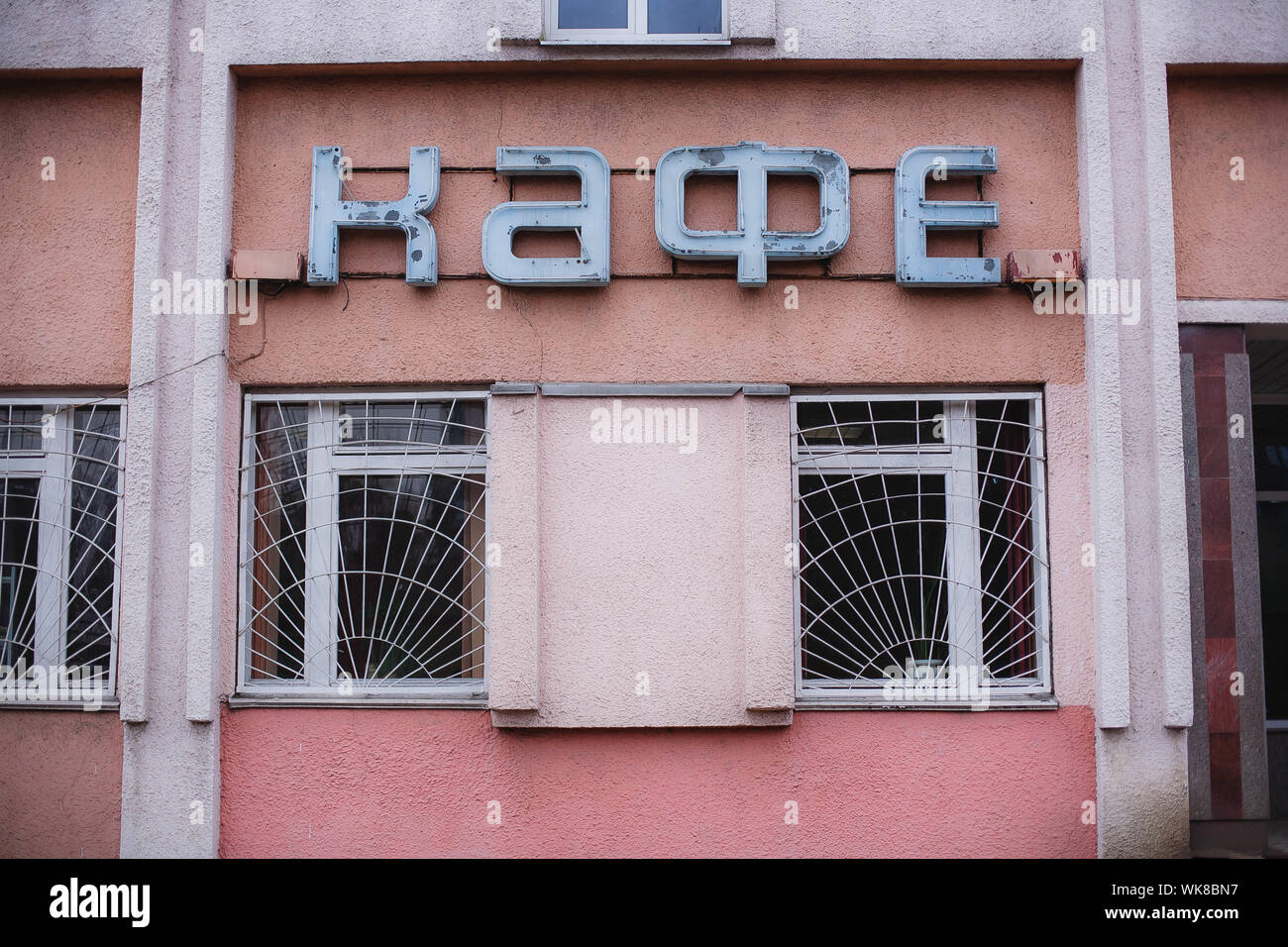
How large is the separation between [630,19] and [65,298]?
3.59 meters

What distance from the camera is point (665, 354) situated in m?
4.76

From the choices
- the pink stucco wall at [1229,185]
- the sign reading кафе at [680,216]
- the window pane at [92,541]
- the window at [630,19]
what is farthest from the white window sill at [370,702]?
the pink stucco wall at [1229,185]

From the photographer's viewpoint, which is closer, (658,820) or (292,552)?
(658,820)

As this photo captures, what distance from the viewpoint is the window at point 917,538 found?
4770mm

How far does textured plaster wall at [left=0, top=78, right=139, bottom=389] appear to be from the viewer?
15.9 feet

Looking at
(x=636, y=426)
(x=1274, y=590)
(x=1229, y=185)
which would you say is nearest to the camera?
(x=636, y=426)

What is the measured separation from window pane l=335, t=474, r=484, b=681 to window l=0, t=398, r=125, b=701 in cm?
132

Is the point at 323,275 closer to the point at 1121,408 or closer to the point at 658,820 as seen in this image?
the point at 658,820

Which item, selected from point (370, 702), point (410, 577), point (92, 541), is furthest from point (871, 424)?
point (92, 541)

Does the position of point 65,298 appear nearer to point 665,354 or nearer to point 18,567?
point 18,567

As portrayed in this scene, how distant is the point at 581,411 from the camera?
15.5 feet

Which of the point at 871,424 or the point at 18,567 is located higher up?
the point at 871,424

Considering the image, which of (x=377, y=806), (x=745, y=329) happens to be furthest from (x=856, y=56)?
(x=377, y=806)

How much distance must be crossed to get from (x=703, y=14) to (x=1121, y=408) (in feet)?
10.6
